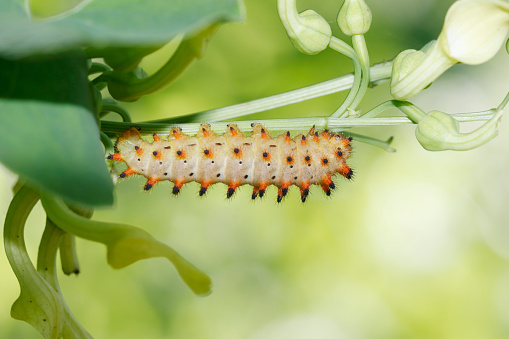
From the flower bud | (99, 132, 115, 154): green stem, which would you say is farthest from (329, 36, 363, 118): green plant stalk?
(99, 132, 115, 154): green stem

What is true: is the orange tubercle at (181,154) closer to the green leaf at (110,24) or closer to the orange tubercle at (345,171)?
the orange tubercle at (345,171)

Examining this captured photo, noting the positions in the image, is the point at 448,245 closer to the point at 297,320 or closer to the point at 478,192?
the point at 478,192

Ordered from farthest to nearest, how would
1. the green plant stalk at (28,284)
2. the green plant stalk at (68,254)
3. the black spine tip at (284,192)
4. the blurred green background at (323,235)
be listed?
the blurred green background at (323,235)
the black spine tip at (284,192)
the green plant stalk at (68,254)
the green plant stalk at (28,284)

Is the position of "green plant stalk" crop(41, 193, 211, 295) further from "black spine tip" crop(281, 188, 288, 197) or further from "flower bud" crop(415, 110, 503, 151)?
"black spine tip" crop(281, 188, 288, 197)

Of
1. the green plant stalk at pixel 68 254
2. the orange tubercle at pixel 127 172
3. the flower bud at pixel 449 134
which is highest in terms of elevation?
the flower bud at pixel 449 134

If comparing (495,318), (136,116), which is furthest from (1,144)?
(495,318)

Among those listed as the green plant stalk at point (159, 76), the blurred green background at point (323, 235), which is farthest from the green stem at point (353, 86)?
the blurred green background at point (323, 235)

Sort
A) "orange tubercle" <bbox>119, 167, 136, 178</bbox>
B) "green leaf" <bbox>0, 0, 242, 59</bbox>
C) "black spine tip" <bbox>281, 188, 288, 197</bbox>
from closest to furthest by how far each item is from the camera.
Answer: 1. "green leaf" <bbox>0, 0, 242, 59</bbox>
2. "orange tubercle" <bbox>119, 167, 136, 178</bbox>
3. "black spine tip" <bbox>281, 188, 288, 197</bbox>
